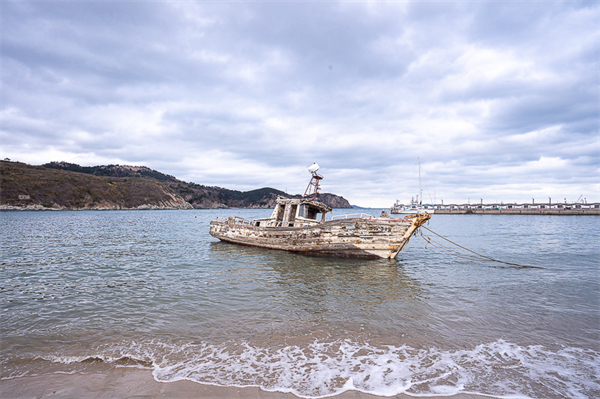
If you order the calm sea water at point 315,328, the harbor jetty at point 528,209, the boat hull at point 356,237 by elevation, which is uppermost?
the harbor jetty at point 528,209

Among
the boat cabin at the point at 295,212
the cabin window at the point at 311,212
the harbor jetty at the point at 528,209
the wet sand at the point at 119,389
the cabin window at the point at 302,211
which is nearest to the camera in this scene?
the wet sand at the point at 119,389

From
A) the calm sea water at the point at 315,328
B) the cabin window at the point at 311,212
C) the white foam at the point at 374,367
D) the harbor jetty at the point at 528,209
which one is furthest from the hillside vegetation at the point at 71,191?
the white foam at the point at 374,367

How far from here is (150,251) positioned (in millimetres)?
21078

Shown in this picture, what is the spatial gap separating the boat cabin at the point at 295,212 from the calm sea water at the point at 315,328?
666cm

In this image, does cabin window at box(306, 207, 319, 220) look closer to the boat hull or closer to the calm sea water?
the boat hull

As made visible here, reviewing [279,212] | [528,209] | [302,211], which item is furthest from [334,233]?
[528,209]

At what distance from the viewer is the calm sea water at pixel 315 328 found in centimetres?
511

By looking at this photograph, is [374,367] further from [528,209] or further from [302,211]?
[528,209]

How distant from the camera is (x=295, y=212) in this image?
71.3 feet

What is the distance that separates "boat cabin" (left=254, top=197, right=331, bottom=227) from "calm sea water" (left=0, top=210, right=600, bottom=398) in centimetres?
666

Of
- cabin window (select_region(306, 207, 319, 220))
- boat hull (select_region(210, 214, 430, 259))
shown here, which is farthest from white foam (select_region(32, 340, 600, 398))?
cabin window (select_region(306, 207, 319, 220))

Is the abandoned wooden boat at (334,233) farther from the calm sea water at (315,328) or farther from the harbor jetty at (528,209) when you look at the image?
the harbor jetty at (528,209)

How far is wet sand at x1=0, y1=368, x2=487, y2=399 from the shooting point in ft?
14.4

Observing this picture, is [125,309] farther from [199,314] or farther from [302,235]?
[302,235]
